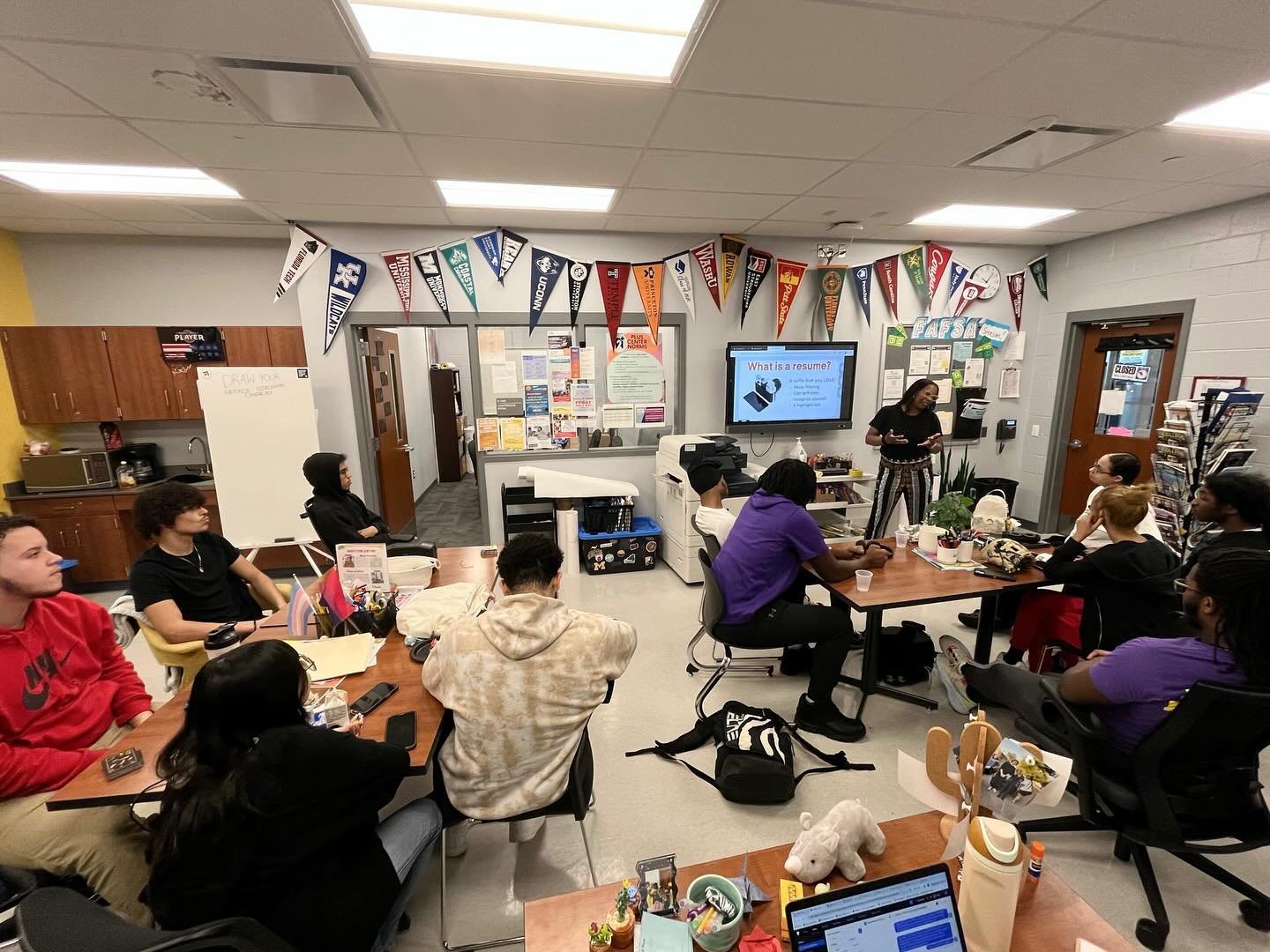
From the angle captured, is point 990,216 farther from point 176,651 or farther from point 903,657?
point 176,651

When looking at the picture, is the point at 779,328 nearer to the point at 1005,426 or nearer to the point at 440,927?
the point at 1005,426

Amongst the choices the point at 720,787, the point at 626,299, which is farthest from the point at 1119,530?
the point at 626,299

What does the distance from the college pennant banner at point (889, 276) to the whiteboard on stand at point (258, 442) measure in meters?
4.74

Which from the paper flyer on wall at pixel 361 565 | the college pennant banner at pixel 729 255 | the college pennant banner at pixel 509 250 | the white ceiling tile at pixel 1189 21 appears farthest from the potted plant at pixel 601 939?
the college pennant banner at pixel 729 255

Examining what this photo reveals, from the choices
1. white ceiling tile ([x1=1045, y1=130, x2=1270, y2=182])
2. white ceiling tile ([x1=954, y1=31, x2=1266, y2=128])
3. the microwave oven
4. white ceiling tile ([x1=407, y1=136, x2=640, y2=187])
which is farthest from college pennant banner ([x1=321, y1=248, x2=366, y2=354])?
white ceiling tile ([x1=1045, y1=130, x2=1270, y2=182])

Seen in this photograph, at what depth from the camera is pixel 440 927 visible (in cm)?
167

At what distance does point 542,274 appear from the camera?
4.21 m

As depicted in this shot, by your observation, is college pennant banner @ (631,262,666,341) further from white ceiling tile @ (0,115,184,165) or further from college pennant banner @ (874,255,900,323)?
white ceiling tile @ (0,115,184,165)

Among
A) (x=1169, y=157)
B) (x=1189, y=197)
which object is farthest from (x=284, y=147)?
(x=1189, y=197)

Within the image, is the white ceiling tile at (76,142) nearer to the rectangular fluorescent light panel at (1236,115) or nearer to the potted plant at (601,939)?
the potted plant at (601,939)

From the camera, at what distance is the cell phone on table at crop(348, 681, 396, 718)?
155cm

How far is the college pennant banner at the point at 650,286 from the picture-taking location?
4.34 metres

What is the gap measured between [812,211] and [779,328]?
109 cm

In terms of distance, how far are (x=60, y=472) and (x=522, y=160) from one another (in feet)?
13.3
